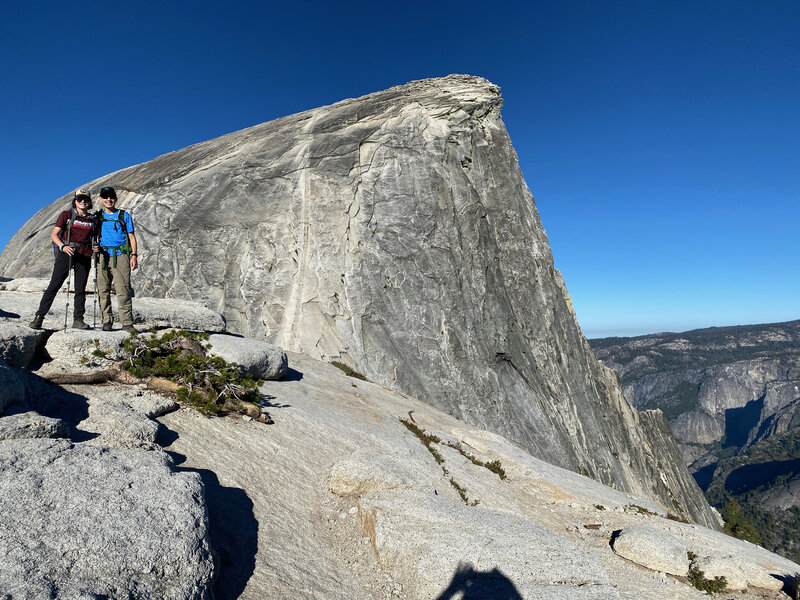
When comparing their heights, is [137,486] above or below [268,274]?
below

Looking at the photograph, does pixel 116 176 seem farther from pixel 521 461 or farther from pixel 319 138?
pixel 521 461

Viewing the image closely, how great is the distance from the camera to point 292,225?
26.1 metres

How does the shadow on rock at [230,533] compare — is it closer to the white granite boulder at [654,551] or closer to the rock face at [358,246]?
the white granite boulder at [654,551]

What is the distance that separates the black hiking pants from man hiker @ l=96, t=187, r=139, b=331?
0.33 m

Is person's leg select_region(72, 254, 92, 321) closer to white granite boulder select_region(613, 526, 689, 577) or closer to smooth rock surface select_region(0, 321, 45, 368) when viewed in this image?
smooth rock surface select_region(0, 321, 45, 368)

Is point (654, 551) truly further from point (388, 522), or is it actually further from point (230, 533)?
point (230, 533)

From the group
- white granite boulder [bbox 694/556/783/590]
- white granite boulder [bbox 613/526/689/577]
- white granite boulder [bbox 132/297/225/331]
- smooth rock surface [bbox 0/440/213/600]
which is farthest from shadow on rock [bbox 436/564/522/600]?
white granite boulder [bbox 132/297/225/331]

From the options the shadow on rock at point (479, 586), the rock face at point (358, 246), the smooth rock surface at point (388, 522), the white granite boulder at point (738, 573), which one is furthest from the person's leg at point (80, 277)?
the rock face at point (358, 246)

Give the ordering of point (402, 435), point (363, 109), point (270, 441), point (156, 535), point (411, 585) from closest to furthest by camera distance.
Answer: point (156, 535)
point (411, 585)
point (270, 441)
point (402, 435)
point (363, 109)

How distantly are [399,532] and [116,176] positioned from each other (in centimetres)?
2933

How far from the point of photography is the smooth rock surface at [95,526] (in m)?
Result: 3.84

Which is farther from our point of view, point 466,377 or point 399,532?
point 466,377

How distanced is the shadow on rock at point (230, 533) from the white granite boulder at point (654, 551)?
658cm

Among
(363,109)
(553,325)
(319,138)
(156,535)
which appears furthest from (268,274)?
(156,535)
